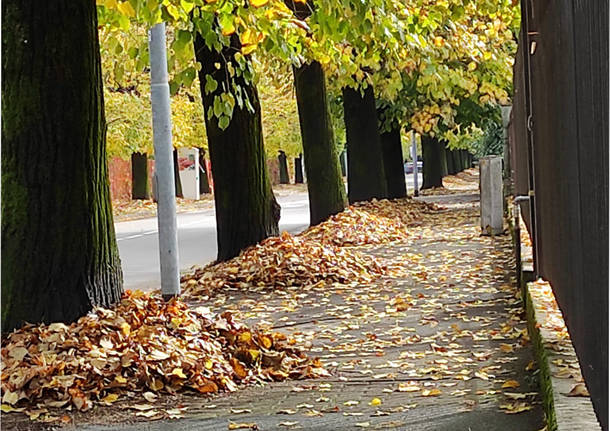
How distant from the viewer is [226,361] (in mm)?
6703

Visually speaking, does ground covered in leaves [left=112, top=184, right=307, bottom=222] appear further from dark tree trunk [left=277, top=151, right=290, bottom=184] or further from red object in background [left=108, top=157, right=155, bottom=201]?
dark tree trunk [left=277, top=151, right=290, bottom=184]

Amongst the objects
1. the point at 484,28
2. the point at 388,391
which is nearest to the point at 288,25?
the point at 388,391

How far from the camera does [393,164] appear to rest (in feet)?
96.1

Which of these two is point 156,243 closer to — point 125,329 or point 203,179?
point 125,329

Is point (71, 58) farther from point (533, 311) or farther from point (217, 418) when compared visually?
point (533, 311)

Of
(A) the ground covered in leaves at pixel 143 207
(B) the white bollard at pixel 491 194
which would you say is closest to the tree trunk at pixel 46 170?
(B) the white bollard at pixel 491 194

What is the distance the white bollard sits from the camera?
55.1ft

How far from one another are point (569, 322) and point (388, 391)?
1392mm

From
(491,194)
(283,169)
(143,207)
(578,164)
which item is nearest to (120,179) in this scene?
(143,207)

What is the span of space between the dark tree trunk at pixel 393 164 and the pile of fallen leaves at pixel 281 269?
15471 mm

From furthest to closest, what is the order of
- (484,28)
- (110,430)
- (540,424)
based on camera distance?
(484,28), (110,430), (540,424)

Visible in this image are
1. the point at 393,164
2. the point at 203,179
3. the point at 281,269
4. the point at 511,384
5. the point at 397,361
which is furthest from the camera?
the point at 203,179

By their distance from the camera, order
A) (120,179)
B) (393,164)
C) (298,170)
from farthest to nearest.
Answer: (298,170)
(120,179)
(393,164)

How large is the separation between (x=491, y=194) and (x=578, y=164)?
42.6 feet
